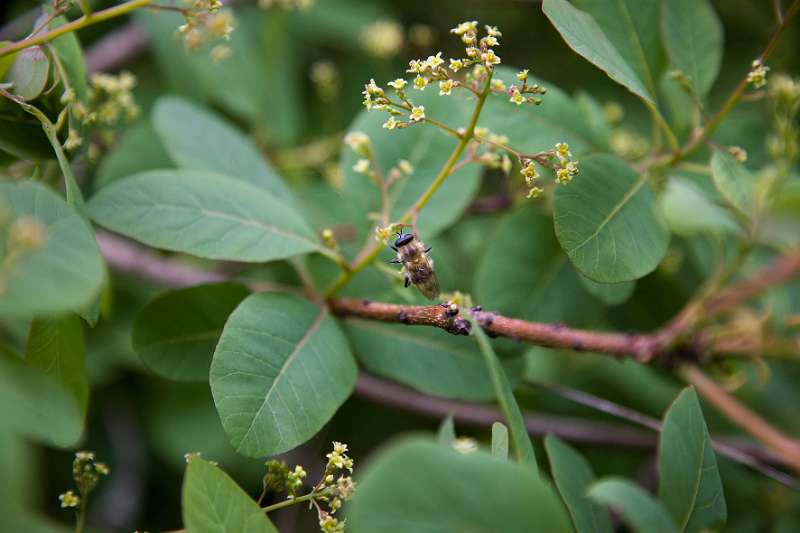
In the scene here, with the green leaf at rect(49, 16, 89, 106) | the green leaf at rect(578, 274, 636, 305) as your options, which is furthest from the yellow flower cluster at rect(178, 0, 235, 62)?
the green leaf at rect(578, 274, 636, 305)

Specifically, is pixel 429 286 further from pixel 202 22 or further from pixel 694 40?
pixel 694 40

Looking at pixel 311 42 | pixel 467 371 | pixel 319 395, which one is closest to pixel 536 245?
pixel 467 371

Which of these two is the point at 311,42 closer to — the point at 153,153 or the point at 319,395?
the point at 153,153

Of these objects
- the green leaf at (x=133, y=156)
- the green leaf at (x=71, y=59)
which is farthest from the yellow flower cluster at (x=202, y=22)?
the green leaf at (x=133, y=156)

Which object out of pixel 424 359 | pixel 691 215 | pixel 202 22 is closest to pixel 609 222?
pixel 691 215

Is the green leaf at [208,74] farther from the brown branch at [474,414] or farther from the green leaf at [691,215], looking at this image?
the green leaf at [691,215]

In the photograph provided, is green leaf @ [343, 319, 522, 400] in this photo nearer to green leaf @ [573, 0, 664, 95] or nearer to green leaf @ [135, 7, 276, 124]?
green leaf @ [573, 0, 664, 95]
